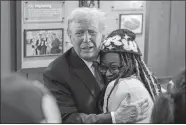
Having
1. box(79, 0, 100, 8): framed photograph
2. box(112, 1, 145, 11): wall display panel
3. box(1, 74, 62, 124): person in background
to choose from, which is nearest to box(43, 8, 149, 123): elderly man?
box(1, 74, 62, 124): person in background

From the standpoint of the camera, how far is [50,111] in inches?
26.9

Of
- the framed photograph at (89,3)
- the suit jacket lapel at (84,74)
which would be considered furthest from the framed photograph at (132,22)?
the suit jacket lapel at (84,74)

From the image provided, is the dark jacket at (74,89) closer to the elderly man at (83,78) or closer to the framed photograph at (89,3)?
the elderly man at (83,78)

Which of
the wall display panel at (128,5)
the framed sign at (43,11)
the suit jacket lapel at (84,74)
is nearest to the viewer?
the suit jacket lapel at (84,74)

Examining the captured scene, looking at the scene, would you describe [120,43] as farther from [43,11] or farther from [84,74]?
[43,11]

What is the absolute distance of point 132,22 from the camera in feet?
13.6

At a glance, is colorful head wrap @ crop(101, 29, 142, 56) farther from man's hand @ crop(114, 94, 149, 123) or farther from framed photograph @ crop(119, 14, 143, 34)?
framed photograph @ crop(119, 14, 143, 34)

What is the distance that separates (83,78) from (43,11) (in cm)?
177

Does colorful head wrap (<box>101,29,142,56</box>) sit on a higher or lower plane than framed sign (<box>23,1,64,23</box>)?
lower

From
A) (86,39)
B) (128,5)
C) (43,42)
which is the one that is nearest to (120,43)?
(86,39)

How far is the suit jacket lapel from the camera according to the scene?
2.03m

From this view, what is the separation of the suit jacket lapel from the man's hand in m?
0.22

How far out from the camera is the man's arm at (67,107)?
1879mm

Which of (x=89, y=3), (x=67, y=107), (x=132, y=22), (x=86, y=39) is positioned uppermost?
(x=89, y=3)
